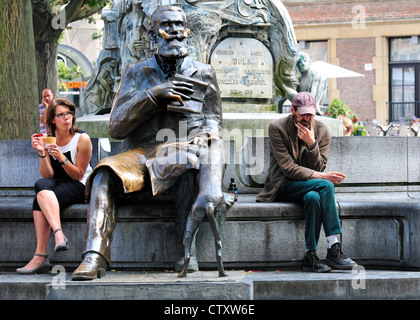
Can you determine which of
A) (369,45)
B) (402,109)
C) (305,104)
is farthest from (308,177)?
(369,45)

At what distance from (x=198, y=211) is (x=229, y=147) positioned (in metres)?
1.50

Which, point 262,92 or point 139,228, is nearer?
point 139,228

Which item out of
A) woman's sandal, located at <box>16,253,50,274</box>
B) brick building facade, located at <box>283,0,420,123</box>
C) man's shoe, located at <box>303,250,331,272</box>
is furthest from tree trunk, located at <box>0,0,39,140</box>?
brick building facade, located at <box>283,0,420,123</box>

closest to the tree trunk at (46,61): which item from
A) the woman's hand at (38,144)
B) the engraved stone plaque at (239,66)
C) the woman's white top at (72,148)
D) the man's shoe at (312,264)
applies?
the engraved stone plaque at (239,66)

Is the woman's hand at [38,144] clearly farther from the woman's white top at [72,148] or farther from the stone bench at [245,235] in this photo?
the stone bench at [245,235]

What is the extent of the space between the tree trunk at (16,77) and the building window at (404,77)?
22.3m

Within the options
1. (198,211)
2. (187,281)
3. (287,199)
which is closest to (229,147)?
(287,199)

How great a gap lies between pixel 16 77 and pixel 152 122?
4.36 metres

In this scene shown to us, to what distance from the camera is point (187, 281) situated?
595 centimetres

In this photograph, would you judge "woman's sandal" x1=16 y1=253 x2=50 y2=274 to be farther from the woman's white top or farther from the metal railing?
the metal railing

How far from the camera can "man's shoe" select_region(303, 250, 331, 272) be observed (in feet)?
21.6

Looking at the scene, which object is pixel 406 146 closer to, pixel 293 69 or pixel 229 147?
pixel 229 147
